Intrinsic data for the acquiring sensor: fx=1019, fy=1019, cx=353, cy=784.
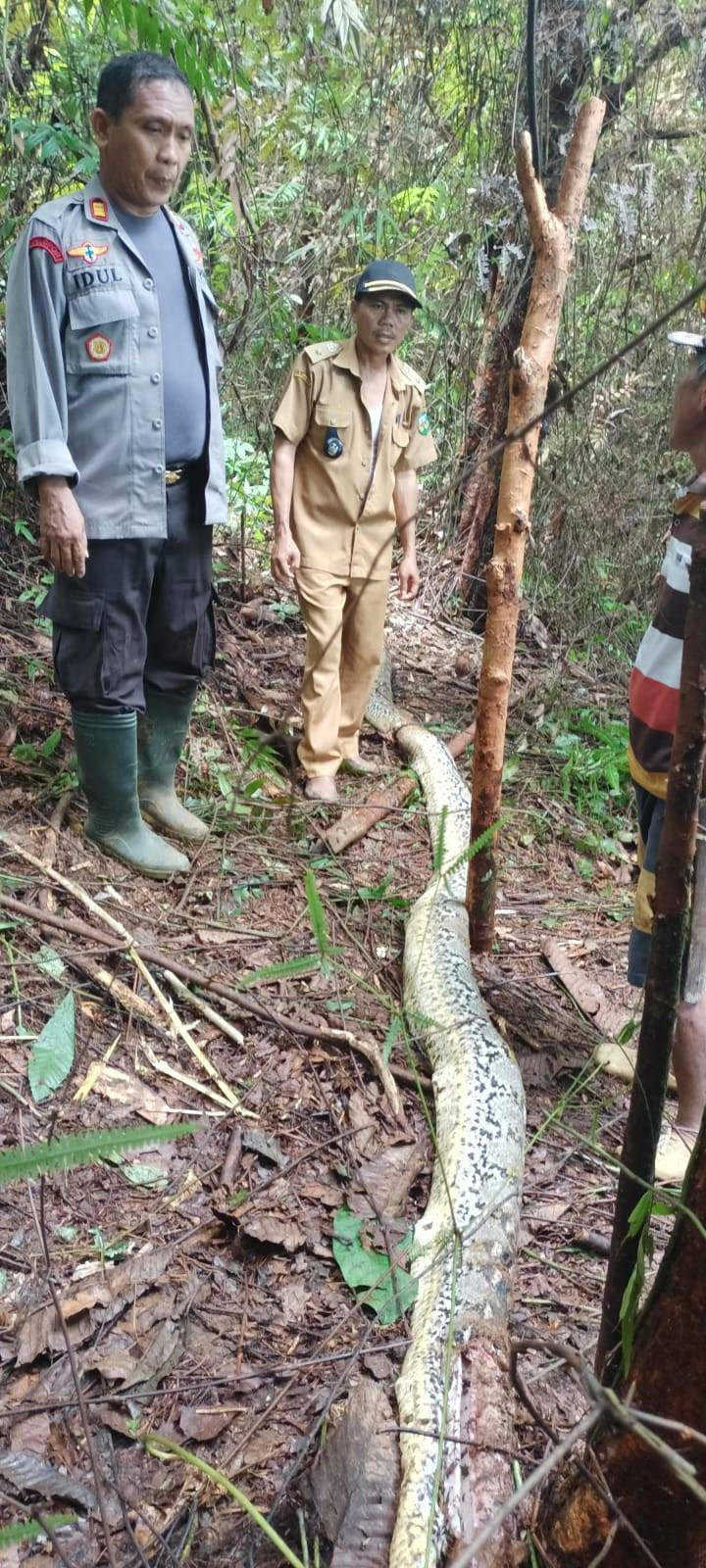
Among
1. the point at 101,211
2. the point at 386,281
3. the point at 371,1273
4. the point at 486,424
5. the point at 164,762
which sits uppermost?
the point at 101,211

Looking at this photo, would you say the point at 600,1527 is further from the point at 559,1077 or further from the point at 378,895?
the point at 378,895

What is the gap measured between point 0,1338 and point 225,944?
148 centimetres

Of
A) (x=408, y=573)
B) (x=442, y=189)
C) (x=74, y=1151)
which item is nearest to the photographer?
(x=74, y=1151)

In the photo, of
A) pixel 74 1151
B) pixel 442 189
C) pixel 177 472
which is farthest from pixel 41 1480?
pixel 442 189

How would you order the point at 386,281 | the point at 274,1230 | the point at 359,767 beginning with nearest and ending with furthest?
the point at 274,1230 → the point at 386,281 → the point at 359,767

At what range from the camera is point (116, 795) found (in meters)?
3.46

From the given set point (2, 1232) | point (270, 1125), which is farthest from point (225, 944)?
point (2, 1232)

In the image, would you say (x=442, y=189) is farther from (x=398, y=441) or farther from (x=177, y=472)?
(x=177, y=472)

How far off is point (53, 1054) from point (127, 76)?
2.70m

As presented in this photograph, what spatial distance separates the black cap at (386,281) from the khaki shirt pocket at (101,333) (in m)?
1.44

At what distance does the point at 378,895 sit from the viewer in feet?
12.7

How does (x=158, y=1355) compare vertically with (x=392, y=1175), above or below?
above

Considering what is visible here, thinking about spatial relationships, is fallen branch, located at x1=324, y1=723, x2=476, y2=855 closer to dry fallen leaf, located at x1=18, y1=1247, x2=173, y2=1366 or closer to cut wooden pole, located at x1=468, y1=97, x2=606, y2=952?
cut wooden pole, located at x1=468, y1=97, x2=606, y2=952

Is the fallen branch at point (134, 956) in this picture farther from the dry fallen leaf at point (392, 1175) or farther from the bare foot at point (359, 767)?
the bare foot at point (359, 767)
